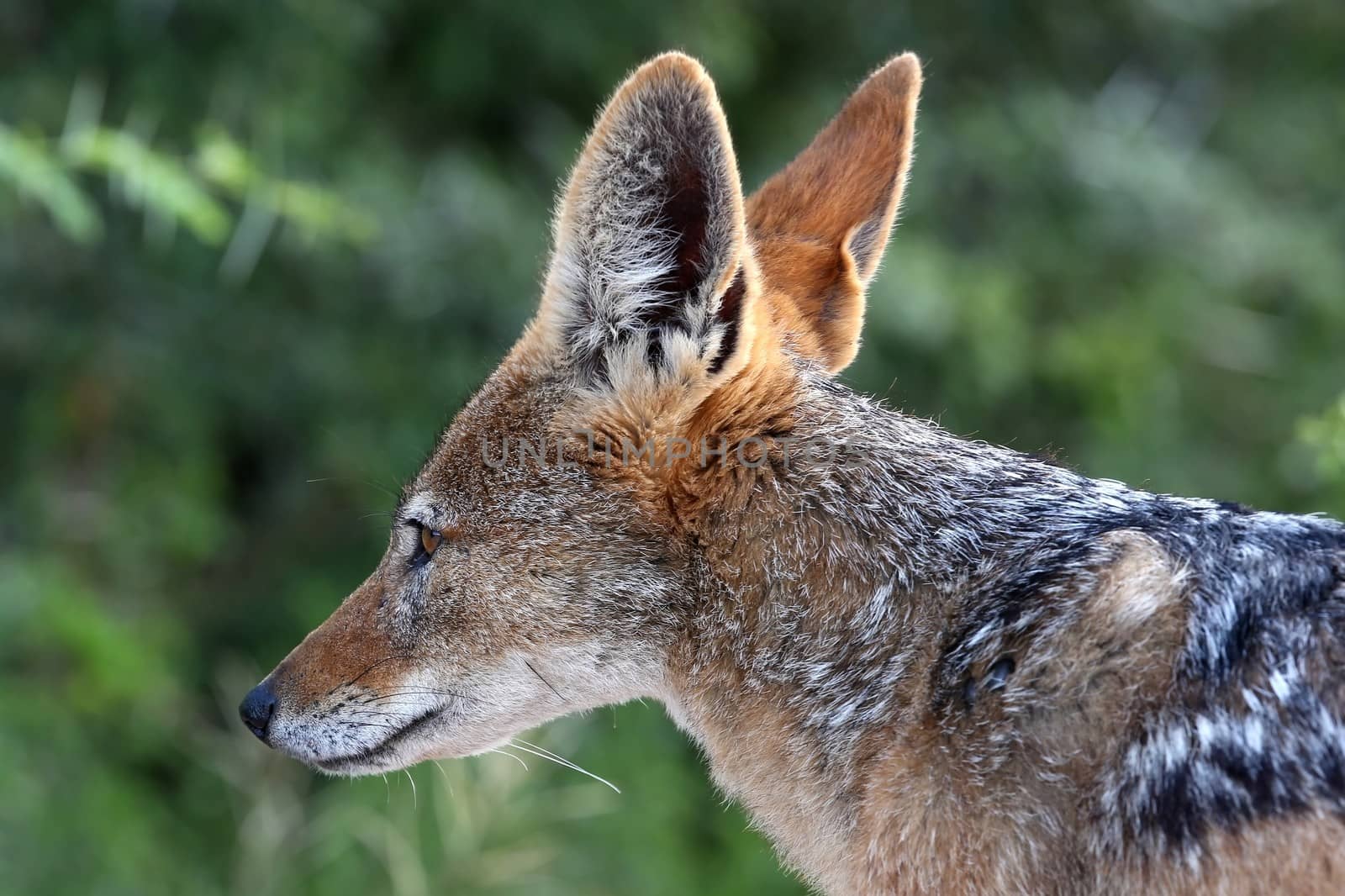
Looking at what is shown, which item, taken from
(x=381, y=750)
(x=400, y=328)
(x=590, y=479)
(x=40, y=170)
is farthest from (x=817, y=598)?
(x=400, y=328)

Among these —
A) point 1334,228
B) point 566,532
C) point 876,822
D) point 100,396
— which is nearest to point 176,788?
point 100,396

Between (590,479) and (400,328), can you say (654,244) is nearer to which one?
(590,479)

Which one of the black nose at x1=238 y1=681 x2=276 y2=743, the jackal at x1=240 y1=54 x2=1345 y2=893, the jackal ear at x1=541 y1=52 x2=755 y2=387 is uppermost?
→ the jackal ear at x1=541 y1=52 x2=755 y2=387

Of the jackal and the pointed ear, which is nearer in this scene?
the jackal

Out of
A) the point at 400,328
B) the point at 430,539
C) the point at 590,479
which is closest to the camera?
the point at 590,479

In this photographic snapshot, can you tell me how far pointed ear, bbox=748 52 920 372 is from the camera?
11.0 ft

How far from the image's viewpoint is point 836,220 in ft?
11.3

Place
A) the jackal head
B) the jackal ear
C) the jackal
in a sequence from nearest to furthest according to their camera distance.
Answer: the jackal
the jackal ear
the jackal head

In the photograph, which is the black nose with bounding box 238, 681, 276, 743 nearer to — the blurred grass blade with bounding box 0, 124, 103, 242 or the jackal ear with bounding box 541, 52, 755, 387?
the jackal ear with bounding box 541, 52, 755, 387

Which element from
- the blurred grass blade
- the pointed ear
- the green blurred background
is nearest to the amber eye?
the pointed ear

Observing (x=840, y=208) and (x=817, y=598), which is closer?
(x=817, y=598)

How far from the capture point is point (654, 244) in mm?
2758

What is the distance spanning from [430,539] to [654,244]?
0.91m

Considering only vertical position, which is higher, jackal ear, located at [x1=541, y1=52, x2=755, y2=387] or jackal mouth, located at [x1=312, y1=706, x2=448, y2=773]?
jackal ear, located at [x1=541, y1=52, x2=755, y2=387]
